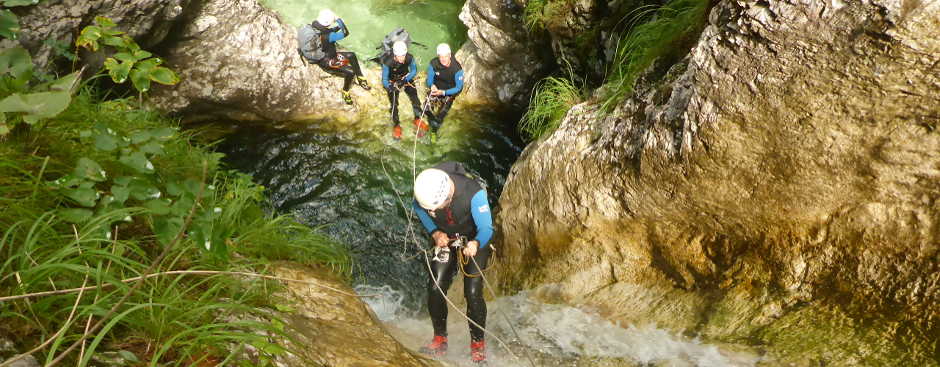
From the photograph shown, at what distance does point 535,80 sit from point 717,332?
227 inches

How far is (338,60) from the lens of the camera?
8.59m

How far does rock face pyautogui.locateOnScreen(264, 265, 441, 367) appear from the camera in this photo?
2.71m

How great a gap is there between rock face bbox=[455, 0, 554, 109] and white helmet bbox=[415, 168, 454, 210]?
15.7 feet

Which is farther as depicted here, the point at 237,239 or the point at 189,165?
the point at 189,165

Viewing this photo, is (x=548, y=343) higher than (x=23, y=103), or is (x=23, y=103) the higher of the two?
(x=23, y=103)

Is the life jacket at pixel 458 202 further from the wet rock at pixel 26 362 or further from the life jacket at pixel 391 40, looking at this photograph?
the life jacket at pixel 391 40

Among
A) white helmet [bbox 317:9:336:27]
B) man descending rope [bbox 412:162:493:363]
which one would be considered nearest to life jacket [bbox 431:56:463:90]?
white helmet [bbox 317:9:336:27]

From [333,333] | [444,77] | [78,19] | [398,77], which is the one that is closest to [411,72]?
[398,77]

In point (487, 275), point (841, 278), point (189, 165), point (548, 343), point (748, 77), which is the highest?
point (748, 77)

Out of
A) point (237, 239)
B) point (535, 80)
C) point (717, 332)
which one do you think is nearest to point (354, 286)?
point (237, 239)

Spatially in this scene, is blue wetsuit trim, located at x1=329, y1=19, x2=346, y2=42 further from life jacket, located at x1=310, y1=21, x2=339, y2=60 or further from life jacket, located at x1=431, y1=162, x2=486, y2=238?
life jacket, located at x1=431, y1=162, x2=486, y2=238

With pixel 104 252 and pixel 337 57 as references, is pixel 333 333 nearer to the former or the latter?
pixel 104 252

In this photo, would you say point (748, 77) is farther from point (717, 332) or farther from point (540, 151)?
point (540, 151)

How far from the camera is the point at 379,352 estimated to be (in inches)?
121
